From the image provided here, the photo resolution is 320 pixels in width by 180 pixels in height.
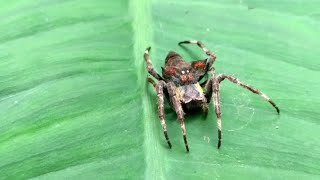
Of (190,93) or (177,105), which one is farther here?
(190,93)

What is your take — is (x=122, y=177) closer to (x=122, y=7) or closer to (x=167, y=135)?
(x=167, y=135)

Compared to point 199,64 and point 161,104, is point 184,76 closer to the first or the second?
point 199,64

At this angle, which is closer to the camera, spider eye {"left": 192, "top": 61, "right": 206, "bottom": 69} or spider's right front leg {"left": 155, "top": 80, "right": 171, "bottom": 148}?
spider's right front leg {"left": 155, "top": 80, "right": 171, "bottom": 148}

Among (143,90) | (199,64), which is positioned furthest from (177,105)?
(199,64)

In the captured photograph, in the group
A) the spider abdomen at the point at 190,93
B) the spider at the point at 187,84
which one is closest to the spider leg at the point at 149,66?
the spider at the point at 187,84

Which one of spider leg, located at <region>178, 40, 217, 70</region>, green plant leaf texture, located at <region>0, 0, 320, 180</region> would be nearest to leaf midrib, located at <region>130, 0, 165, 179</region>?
green plant leaf texture, located at <region>0, 0, 320, 180</region>

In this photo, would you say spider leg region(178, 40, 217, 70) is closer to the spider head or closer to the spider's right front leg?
the spider head
